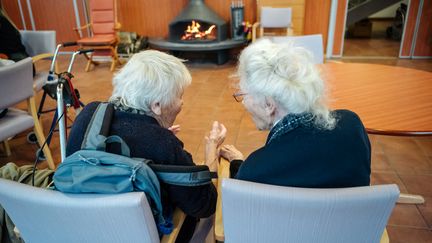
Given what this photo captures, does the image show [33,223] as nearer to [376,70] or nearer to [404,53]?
[376,70]

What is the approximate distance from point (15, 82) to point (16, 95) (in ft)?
0.30

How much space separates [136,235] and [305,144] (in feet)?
1.76

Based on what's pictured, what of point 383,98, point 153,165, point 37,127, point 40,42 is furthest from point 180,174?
point 40,42

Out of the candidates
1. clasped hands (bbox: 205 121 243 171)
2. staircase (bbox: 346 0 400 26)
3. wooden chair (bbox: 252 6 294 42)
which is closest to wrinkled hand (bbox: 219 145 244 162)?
Result: clasped hands (bbox: 205 121 243 171)

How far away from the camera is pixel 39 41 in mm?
3279

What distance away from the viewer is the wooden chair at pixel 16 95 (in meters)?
2.05

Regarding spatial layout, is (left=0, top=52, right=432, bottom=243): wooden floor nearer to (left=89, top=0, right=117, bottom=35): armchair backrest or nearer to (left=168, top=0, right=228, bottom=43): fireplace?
(left=168, top=0, right=228, bottom=43): fireplace

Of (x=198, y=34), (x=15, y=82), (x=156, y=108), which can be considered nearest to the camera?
(x=156, y=108)

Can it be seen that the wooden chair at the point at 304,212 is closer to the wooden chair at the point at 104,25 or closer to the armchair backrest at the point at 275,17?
the armchair backrest at the point at 275,17

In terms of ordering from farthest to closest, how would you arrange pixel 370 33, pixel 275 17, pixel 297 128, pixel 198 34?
pixel 370 33, pixel 198 34, pixel 275 17, pixel 297 128

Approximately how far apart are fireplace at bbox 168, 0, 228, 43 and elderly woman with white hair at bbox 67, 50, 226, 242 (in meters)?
3.80

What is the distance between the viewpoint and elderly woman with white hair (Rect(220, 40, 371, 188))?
0.96m

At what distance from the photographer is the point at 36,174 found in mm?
1479

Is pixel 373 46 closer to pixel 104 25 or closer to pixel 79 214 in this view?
pixel 104 25
